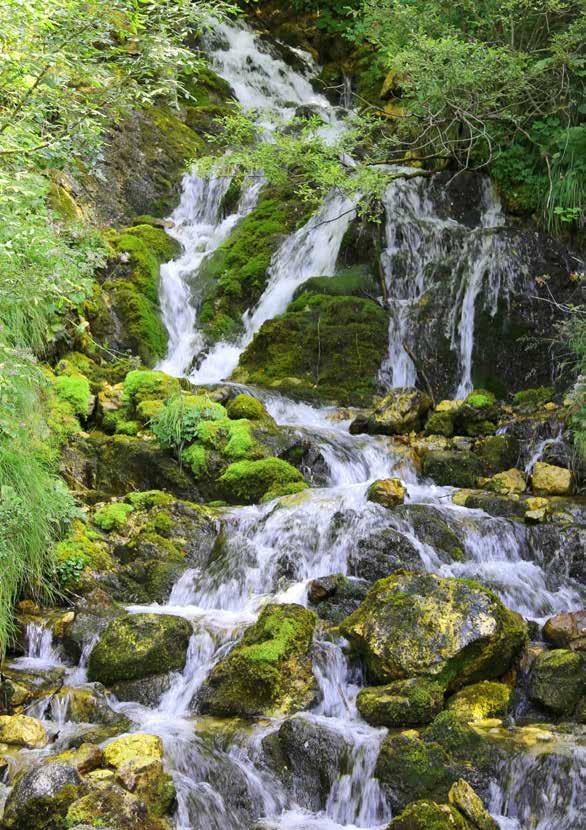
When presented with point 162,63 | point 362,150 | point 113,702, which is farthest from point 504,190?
point 113,702

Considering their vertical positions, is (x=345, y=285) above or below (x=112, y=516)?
above

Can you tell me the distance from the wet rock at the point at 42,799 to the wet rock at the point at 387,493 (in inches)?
169

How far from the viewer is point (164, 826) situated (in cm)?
400

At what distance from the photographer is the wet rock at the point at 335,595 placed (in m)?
6.04

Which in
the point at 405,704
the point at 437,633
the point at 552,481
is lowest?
→ the point at 405,704

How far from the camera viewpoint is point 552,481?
322 inches

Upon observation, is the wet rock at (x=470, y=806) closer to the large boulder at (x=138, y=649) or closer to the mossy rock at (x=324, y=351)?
the large boulder at (x=138, y=649)

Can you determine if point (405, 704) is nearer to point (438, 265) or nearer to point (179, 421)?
point (179, 421)

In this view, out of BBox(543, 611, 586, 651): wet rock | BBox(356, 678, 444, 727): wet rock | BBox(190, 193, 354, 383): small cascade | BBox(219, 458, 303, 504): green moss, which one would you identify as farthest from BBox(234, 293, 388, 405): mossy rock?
BBox(356, 678, 444, 727): wet rock

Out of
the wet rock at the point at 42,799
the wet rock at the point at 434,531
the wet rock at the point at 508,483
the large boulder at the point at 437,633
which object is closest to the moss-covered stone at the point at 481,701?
the large boulder at the point at 437,633

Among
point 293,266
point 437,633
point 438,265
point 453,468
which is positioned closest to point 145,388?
point 453,468

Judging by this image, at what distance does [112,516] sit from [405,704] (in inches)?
148

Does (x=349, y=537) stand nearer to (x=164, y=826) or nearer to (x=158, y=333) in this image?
(x=164, y=826)

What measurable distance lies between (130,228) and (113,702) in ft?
35.0
